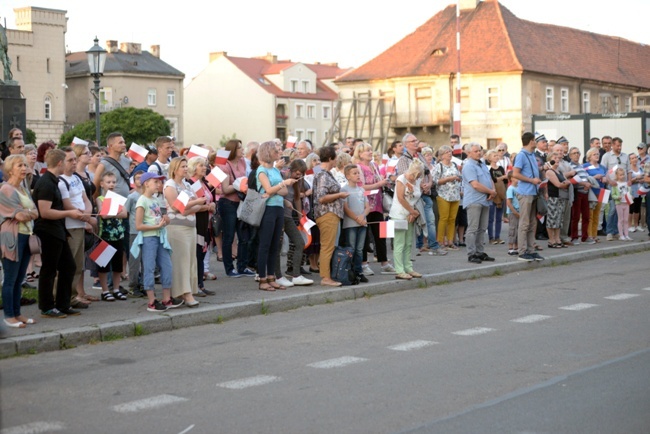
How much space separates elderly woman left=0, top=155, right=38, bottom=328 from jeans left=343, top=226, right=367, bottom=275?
192 inches

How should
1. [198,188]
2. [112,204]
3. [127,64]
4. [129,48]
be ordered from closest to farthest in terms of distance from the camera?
[112,204] → [198,188] → [127,64] → [129,48]

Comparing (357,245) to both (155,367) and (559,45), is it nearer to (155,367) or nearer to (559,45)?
(155,367)

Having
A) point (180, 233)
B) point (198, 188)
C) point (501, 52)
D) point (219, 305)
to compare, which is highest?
point (501, 52)

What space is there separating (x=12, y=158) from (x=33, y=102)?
292 feet

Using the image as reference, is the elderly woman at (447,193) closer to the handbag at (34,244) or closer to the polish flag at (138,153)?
the polish flag at (138,153)

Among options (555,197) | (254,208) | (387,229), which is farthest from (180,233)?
(555,197)

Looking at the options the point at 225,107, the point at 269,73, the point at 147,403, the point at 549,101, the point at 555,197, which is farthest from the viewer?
the point at 225,107

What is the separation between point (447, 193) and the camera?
1841 cm

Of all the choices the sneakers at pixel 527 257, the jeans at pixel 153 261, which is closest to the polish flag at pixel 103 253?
the jeans at pixel 153 261

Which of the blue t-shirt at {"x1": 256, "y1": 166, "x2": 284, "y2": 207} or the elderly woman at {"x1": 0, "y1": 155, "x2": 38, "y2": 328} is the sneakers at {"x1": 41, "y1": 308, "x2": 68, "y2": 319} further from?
the blue t-shirt at {"x1": 256, "y1": 166, "x2": 284, "y2": 207}

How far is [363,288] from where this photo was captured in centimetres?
1352

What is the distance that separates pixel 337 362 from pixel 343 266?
4.92 meters

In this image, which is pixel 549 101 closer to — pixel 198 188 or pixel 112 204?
pixel 198 188

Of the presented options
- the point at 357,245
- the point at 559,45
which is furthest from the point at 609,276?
the point at 559,45
